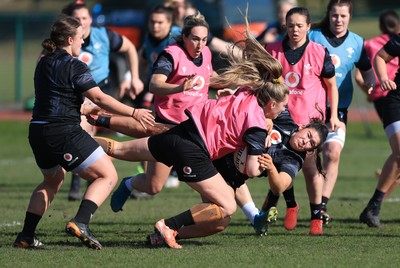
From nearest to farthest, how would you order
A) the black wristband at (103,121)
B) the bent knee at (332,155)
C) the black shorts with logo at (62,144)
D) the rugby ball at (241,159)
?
the black shorts with logo at (62,144)
the rugby ball at (241,159)
the black wristband at (103,121)
the bent knee at (332,155)

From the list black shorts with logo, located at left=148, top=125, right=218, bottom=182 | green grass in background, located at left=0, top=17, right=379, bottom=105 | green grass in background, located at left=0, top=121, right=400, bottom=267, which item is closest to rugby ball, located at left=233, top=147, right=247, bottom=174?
black shorts with logo, located at left=148, top=125, right=218, bottom=182

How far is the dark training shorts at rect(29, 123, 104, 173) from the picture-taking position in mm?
6852

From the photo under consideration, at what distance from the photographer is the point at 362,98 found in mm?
22875

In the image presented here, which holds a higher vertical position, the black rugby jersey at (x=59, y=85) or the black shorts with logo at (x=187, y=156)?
the black rugby jersey at (x=59, y=85)

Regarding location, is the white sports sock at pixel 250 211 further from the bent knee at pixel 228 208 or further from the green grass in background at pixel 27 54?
the green grass in background at pixel 27 54

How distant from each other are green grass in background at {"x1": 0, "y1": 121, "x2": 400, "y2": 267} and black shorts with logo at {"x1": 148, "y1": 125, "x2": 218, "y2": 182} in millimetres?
590

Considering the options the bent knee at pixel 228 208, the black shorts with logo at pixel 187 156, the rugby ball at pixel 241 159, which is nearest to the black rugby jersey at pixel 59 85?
the black shorts with logo at pixel 187 156

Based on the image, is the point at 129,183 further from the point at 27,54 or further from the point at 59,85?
the point at 27,54

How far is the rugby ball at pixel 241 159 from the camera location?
22.9 ft

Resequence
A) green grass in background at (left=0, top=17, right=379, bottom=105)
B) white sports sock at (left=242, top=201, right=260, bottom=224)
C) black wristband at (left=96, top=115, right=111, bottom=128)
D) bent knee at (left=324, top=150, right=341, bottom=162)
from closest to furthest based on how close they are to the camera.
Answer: black wristband at (left=96, top=115, right=111, bottom=128), white sports sock at (left=242, top=201, right=260, bottom=224), bent knee at (left=324, top=150, right=341, bottom=162), green grass in background at (left=0, top=17, right=379, bottom=105)

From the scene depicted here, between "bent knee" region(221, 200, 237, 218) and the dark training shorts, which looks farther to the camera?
"bent knee" region(221, 200, 237, 218)

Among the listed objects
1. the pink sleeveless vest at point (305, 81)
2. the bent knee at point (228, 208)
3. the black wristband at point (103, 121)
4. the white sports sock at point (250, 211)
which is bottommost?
the white sports sock at point (250, 211)

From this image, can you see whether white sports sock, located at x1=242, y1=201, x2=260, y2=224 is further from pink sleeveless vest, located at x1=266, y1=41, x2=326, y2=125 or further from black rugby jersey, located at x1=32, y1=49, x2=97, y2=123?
black rugby jersey, located at x1=32, y1=49, x2=97, y2=123

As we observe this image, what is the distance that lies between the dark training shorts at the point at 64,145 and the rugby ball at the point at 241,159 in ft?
3.53
